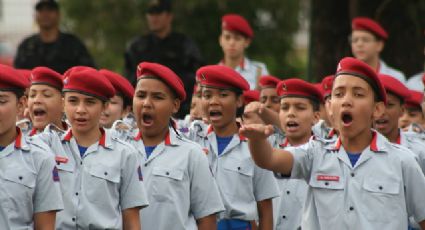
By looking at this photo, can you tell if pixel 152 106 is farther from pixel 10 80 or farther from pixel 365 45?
pixel 365 45

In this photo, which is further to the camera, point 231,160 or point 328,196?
point 231,160

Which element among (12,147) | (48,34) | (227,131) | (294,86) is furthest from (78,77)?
(48,34)

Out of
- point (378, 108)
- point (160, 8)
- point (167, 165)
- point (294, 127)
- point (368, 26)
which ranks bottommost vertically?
point (167, 165)

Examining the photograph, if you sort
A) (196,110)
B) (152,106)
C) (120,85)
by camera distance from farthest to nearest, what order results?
(196,110)
(120,85)
(152,106)

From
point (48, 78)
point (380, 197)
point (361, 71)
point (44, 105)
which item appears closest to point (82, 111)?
point (44, 105)

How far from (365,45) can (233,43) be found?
60.8 inches

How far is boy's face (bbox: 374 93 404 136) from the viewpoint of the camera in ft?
35.7

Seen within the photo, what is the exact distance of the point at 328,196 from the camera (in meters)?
8.41

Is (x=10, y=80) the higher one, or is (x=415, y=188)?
(x=10, y=80)

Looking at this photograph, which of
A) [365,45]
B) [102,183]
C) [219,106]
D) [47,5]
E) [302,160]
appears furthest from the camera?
[47,5]

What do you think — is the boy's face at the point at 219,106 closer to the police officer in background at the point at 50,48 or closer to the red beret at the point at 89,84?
the red beret at the point at 89,84

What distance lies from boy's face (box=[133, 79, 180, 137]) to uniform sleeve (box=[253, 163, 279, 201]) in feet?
3.60

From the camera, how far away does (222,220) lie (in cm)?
1038

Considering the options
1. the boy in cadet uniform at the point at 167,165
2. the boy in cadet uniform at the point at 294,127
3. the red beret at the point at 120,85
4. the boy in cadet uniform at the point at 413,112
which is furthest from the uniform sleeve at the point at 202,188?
the boy in cadet uniform at the point at 413,112
